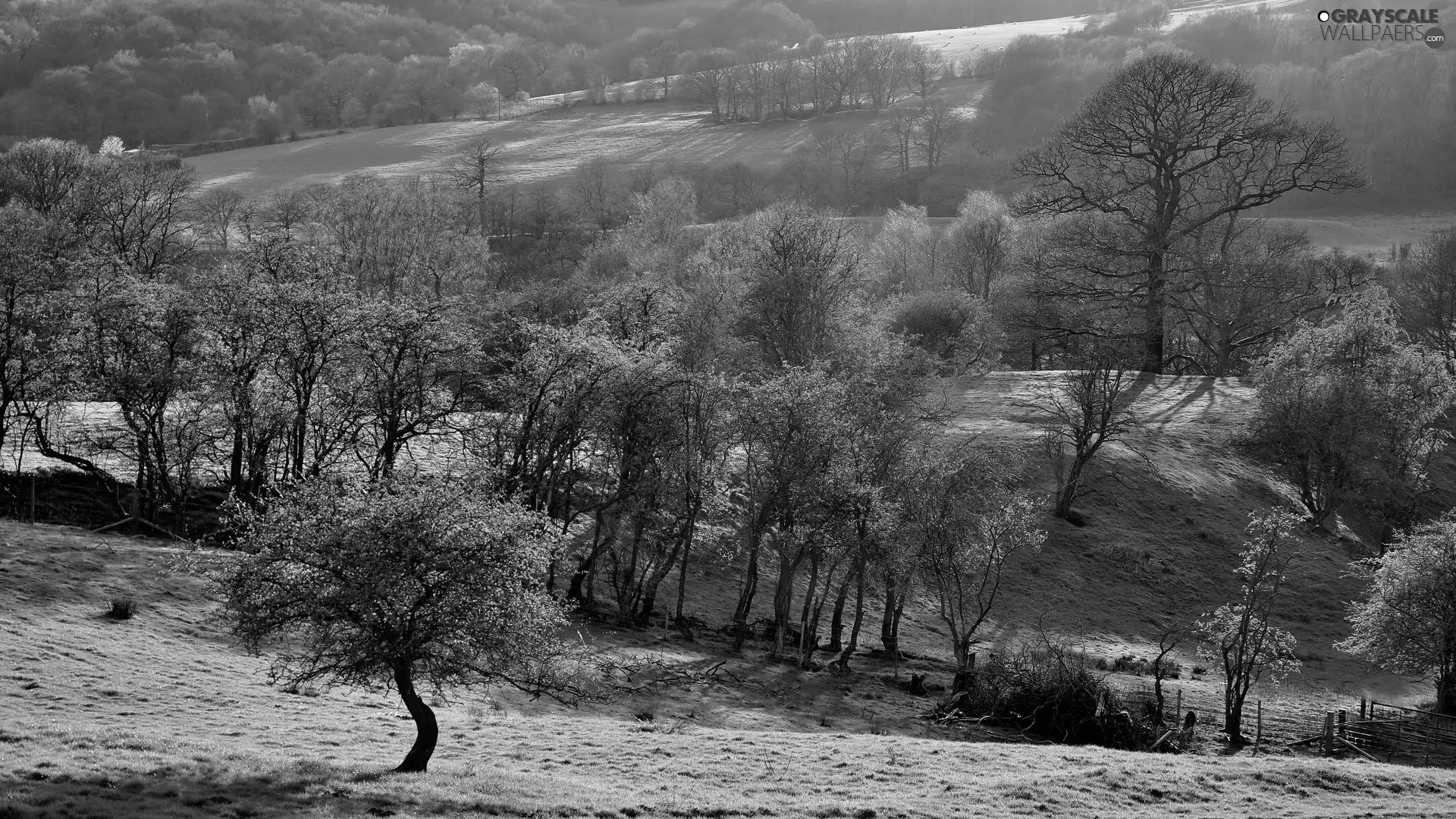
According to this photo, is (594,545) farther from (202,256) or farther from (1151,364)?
(202,256)

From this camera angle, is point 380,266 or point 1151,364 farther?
point 380,266

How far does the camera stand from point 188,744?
25.5 metres

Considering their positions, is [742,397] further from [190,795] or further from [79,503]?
[79,503]

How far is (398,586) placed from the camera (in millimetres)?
23562

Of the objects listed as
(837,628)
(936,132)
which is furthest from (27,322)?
(936,132)

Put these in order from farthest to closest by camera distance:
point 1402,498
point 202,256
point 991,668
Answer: point 202,256 → point 1402,498 → point 991,668

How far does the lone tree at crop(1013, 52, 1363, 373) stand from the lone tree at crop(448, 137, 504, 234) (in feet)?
247

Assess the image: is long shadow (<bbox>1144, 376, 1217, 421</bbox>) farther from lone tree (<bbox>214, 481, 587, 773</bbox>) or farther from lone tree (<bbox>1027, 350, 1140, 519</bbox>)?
lone tree (<bbox>214, 481, 587, 773</bbox>)

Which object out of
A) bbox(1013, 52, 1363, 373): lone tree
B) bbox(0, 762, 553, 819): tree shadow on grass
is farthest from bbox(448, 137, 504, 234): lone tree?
bbox(0, 762, 553, 819): tree shadow on grass

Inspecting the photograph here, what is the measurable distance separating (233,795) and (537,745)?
349 inches


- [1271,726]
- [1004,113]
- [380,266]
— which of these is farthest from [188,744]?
[1004,113]

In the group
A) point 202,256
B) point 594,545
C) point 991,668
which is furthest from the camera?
point 202,256

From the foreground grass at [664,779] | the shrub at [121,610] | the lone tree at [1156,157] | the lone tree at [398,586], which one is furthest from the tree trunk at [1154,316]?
the shrub at [121,610]

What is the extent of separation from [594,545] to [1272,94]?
159 metres
